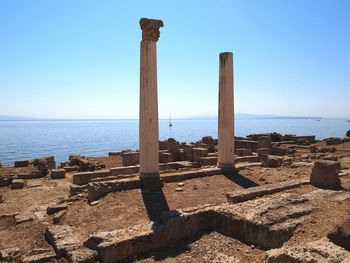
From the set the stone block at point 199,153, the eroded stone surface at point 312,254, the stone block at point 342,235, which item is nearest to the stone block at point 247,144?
the stone block at point 199,153

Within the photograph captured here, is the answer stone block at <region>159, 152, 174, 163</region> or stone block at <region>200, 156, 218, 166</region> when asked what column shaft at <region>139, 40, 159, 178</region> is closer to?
stone block at <region>200, 156, 218, 166</region>

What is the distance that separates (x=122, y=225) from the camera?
7871mm

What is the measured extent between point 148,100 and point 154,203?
352 cm

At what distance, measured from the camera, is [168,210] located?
28.7 ft

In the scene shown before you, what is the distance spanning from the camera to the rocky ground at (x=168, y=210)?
6602mm

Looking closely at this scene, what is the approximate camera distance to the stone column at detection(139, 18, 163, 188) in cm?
1095

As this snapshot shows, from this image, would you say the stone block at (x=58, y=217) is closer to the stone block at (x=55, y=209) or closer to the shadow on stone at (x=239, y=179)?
the stone block at (x=55, y=209)

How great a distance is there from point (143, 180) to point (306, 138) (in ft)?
79.0

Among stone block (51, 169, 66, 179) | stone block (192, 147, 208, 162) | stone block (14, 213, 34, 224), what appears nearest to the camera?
stone block (14, 213, 34, 224)

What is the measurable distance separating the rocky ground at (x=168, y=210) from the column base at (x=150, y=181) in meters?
0.28

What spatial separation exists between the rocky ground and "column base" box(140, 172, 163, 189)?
28 cm

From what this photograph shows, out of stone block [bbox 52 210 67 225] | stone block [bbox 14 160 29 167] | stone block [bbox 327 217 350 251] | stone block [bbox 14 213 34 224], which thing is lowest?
stone block [bbox 14 213 34 224]

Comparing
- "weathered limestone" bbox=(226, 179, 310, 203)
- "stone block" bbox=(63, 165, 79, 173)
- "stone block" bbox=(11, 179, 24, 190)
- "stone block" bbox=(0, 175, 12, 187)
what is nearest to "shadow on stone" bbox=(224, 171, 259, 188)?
"weathered limestone" bbox=(226, 179, 310, 203)

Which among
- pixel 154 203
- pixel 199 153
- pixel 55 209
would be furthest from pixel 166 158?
pixel 55 209
